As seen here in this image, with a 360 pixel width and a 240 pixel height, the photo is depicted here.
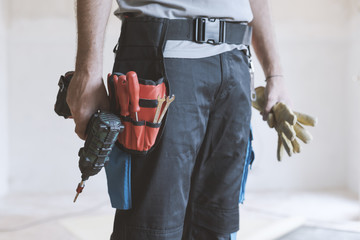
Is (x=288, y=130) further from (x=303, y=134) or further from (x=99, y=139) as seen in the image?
(x=99, y=139)

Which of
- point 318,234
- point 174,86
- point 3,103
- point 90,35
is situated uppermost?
point 90,35

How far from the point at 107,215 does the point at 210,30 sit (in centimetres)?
231

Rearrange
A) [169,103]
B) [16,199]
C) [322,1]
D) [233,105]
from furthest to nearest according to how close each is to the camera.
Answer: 1. [322,1]
2. [16,199]
3. [233,105]
4. [169,103]

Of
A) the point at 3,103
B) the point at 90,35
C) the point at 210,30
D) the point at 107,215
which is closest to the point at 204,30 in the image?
the point at 210,30

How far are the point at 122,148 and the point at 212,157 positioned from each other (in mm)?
262

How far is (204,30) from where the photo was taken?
1.08 meters

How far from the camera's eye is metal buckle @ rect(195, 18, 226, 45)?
42.3 inches

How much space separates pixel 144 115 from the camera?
102 centimetres

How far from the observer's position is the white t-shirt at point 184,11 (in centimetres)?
105

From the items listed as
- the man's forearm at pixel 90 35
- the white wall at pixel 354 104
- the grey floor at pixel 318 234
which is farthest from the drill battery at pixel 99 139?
the white wall at pixel 354 104

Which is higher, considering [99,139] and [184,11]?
[184,11]

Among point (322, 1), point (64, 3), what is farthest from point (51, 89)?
point (322, 1)

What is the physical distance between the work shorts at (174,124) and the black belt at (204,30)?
0.03m

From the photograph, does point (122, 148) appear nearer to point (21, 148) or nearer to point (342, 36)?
point (21, 148)
